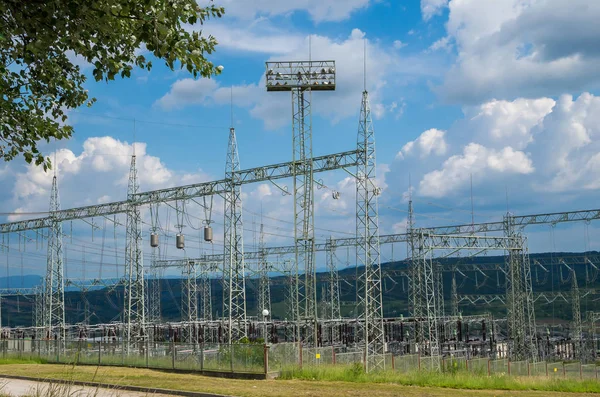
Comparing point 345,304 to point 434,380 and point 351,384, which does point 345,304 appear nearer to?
point 434,380

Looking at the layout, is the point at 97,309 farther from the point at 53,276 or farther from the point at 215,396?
the point at 215,396

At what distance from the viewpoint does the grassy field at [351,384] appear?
20328 millimetres

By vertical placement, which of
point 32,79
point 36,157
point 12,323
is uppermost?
point 32,79

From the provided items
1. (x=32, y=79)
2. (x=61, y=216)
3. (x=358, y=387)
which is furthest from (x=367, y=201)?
(x=61, y=216)

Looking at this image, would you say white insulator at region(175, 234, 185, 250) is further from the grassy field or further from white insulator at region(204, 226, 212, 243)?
the grassy field

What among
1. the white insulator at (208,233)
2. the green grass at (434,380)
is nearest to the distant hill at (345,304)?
the white insulator at (208,233)

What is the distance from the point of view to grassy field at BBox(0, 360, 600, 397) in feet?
66.7

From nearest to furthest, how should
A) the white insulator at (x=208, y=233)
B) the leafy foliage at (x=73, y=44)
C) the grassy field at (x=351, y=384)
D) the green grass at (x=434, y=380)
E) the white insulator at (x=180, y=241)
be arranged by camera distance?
the leafy foliage at (x=73, y=44)
the grassy field at (x=351, y=384)
the green grass at (x=434, y=380)
the white insulator at (x=208, y=233)
the white insulator at (x=180, y=241)

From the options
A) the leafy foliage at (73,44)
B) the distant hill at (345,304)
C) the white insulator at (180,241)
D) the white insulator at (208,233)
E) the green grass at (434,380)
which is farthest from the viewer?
the distant hill at (345,304)

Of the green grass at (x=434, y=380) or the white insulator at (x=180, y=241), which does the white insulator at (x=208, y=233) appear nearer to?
the white insulator at (x=180, y=241)

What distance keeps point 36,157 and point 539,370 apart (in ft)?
104

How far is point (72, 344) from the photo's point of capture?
3512 cm

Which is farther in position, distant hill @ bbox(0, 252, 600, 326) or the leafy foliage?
distant hill @ bbox(0, 252, 600, 326)

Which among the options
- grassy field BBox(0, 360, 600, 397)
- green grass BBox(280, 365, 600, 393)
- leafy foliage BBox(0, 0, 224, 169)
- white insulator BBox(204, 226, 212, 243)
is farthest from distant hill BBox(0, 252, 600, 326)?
leafy foliage BBox(0, 0, 224, 169)
